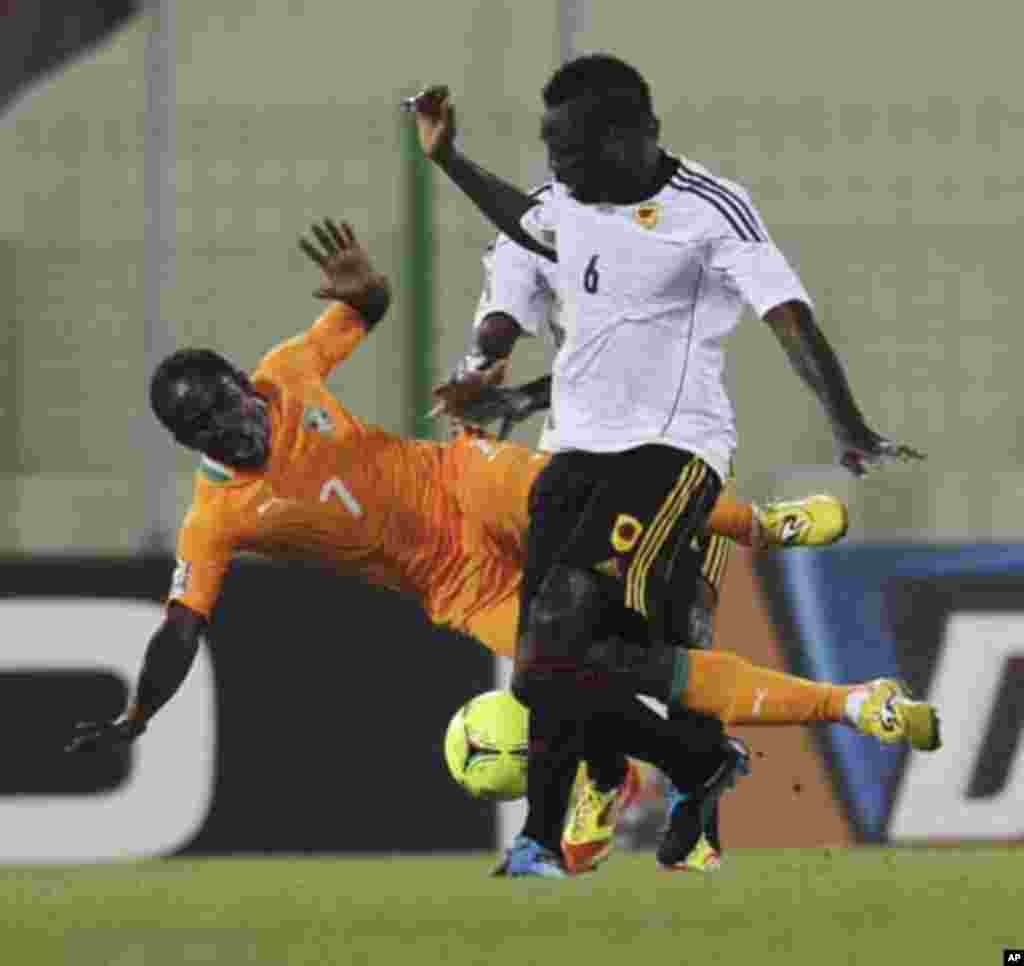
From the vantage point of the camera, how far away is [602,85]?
25.2 ft

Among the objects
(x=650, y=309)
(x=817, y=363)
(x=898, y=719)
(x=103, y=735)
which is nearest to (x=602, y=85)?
(x=650, y=309)

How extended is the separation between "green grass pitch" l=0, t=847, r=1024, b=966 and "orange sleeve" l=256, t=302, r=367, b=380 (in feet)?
4.55

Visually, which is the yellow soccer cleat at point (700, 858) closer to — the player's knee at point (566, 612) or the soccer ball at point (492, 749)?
the soccer ball at point (492, 749)

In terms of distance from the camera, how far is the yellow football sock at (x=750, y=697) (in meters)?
8.00

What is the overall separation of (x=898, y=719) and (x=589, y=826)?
91cm

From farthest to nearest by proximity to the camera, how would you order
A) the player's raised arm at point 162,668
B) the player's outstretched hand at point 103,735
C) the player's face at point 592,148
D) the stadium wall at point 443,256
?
the stadium wall at point 443,256, the player's raised arm at point 162,668, the player's outstretched hand at point 103,735, the player's face at point 592,148

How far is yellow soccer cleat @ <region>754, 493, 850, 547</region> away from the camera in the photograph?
338 inches

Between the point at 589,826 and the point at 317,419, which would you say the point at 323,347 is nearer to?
the point at 317,419

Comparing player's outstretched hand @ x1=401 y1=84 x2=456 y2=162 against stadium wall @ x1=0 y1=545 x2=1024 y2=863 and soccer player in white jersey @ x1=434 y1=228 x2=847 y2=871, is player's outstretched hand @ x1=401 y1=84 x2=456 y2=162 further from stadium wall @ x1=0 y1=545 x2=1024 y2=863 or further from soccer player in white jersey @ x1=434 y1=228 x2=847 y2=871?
stadium wall @ x1=0 y1=545 x2=1024 y2=863

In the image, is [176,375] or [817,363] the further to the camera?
[176,375]

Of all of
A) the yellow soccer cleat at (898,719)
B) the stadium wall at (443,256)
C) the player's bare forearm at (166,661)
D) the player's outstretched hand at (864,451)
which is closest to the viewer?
the player's outstretched hand at (864,451)

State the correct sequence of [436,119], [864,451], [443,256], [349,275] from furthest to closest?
[443,256], [349,275], [436,119], [864,451]

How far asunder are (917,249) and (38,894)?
4.16m

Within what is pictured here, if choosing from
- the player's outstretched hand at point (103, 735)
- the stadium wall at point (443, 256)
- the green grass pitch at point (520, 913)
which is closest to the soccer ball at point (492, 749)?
the green grass pitch at point (520, 913)
